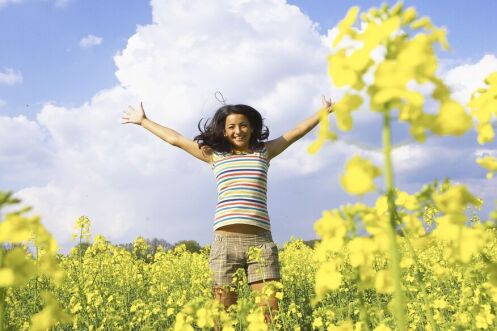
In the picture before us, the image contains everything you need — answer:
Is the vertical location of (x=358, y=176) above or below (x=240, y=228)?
below

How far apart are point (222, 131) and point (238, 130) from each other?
299 mm

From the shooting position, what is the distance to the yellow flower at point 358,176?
1.07 meters

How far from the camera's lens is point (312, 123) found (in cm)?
531

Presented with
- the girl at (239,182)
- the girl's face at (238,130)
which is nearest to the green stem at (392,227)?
the girl at (239,182)

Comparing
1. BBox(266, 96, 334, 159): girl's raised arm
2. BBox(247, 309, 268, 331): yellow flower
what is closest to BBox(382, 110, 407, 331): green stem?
BBox(247, 309, 268, 331): yellow flower

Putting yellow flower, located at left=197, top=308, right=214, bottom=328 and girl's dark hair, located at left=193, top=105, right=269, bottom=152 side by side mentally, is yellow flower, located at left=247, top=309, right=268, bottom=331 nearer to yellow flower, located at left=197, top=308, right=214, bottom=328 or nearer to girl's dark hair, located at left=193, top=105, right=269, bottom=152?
yellow flower, located at left=197, top=308, right=214, bottom=328

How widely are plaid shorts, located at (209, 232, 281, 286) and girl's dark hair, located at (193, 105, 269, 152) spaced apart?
0.97m

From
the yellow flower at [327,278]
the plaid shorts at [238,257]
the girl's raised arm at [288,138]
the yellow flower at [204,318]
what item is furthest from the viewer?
the girl's raised arm at [288,138]

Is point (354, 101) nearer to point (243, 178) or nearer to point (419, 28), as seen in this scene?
point (419, 28)

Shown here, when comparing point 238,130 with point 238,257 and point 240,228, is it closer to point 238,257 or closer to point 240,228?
point 240,228

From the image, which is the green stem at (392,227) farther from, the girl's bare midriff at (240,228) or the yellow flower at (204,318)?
the girl's bare midriff at (240,228)

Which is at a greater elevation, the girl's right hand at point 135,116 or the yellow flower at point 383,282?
the girl's right hand at point 135,116

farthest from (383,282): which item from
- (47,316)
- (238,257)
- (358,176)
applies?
(238,257)

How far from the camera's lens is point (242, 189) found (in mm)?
4879
